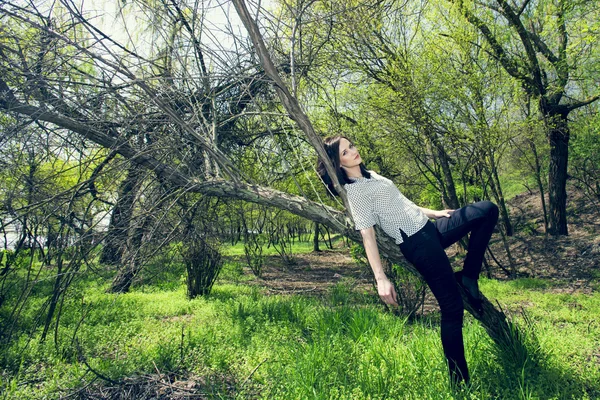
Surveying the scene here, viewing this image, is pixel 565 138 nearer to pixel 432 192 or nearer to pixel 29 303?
pixel 432 192

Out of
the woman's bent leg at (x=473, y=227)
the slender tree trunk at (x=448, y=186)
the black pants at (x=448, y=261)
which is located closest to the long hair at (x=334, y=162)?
the black pants at (x=448, y=261)

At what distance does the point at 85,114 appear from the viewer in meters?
3.21

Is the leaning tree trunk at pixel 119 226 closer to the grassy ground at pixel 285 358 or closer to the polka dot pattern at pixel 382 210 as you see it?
the grassy ground at pixel 285 358

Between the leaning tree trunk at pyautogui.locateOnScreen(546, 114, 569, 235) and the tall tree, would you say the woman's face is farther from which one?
the leaning tree trunk at pyautogui.locateOnScreen(546, 114, 569, 235)

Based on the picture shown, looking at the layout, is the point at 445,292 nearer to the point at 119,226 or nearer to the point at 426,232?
the point at 426,232

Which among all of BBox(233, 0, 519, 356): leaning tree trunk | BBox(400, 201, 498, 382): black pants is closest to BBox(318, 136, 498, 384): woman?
BBox(400, 201, 498, 382): black pants

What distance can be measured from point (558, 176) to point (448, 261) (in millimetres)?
11332

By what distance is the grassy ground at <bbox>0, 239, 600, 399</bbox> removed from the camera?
2.71m

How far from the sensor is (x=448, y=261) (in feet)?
8.07

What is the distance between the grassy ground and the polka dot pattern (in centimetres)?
111

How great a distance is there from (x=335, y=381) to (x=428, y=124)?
6.11 metres

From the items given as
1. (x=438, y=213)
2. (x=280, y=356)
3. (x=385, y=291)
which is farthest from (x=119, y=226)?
(x=438, y=213)

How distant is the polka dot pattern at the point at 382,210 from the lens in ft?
→ 8.15

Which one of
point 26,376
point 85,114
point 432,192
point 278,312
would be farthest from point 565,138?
point 26,376
